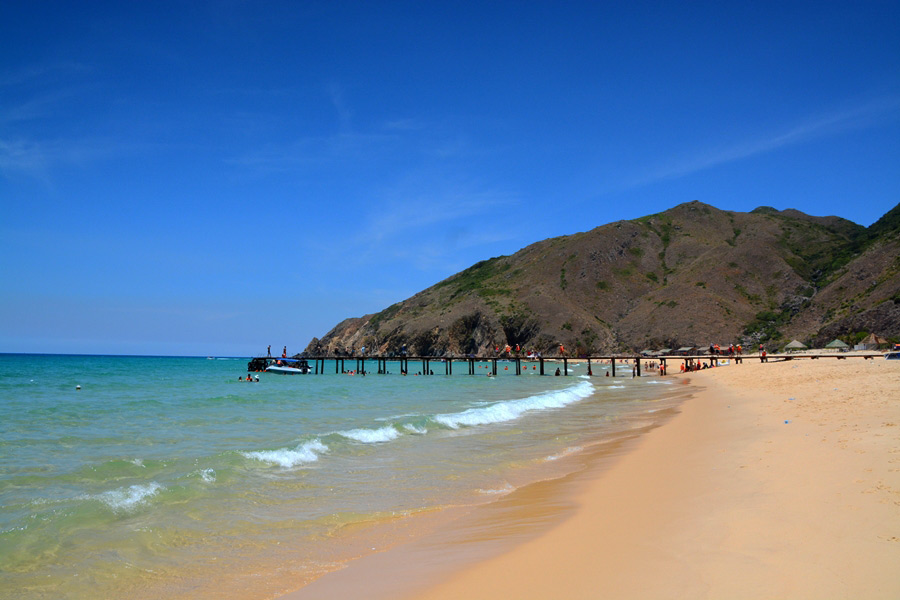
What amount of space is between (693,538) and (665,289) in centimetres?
12379

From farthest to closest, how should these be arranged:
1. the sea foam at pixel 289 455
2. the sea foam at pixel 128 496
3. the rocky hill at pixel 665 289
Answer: the rocky hill at pixel 665 289, the sea foam at pixel 289 455, the sea foam at pixel 128 496

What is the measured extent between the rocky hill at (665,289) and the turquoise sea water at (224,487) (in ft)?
238

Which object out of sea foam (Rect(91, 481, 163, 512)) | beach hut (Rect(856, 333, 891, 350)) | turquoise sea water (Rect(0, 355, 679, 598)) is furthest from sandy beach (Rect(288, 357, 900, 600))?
beach hut (Rect(856, 333, 891, 350))

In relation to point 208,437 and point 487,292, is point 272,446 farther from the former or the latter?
point 487,292

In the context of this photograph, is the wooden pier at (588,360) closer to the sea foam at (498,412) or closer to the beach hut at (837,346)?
the beach hut at (837,346)

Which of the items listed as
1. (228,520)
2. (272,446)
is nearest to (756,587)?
(228,520)

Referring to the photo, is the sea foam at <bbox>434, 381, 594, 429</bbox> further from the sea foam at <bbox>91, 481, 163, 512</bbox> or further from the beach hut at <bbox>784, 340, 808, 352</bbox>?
the beach hut at <bbox>784, 340, 808, 352</bbox>

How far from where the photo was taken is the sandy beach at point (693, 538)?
13.3 ft

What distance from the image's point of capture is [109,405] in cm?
2286

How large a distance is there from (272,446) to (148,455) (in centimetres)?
239

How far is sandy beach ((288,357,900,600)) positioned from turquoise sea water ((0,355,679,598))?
1.03 meters

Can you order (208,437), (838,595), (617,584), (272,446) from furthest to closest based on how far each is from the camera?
1. (208,437)
2. (272,446)
3. (617,584)
4. (838,595)

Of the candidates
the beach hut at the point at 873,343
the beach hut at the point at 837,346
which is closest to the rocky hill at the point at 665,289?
the beach hut at the point at 837,346

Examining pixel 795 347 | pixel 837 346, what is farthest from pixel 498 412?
pixel 795 347
